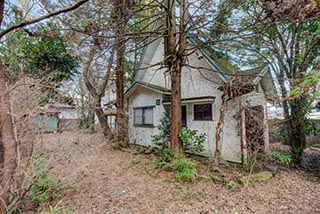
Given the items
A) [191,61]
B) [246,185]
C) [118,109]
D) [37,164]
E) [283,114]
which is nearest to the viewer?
[37,164]

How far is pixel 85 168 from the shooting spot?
24.8 feet

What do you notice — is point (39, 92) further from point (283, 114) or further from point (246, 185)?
point (283, 114)

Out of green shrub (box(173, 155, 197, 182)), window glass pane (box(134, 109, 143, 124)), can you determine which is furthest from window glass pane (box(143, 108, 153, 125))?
green shrub (box(173, 155, 197, 182))

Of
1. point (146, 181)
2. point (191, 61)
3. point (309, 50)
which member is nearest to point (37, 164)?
point (146, 181)

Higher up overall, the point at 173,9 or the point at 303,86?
the point at 173,9

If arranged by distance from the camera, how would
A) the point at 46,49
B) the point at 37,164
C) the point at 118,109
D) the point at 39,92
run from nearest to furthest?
the point at 37,164 → the point at 39,92 → the point at 118,109 → the point at 46,49

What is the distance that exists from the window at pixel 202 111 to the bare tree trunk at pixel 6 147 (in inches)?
290

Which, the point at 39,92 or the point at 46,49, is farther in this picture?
the point at 46,49

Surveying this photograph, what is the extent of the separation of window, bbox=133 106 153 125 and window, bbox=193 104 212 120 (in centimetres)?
303

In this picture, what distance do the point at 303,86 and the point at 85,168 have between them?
25.6 feet

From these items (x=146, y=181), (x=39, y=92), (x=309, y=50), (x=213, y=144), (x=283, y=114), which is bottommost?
(x=146, y=181)

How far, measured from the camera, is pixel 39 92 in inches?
183

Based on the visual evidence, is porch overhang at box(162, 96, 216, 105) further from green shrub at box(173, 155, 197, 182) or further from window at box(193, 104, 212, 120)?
green shrub at box(173, 155, 197, 182)

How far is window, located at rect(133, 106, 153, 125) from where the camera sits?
37.8 feet
